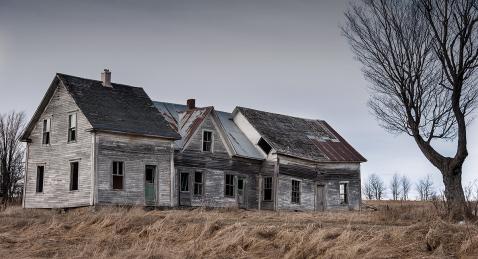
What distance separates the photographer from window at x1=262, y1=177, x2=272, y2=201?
32.1m

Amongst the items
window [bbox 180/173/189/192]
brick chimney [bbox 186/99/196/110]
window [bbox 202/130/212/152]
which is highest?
brick chimney [bbox 186/99/196/110]

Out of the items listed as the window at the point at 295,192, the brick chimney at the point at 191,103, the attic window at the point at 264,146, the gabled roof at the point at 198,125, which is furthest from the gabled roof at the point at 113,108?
the window at the point at 295,192

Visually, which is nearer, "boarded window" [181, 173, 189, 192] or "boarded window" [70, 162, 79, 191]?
"boarded window" [70, 162, 79, 191]

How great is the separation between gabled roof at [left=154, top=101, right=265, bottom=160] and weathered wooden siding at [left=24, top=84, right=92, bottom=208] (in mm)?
4669

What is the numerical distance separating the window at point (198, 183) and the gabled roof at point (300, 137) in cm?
471

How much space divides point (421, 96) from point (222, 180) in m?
11.3

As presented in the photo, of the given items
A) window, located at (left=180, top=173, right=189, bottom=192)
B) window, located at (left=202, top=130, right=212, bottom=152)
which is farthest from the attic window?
window, located at (left=180, top=173, right=189, bottom=192)

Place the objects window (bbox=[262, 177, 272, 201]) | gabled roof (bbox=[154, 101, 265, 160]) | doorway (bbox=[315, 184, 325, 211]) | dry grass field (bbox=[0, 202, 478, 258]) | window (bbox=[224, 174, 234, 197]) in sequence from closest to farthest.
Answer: dry grass field (bbox=[0, 202, 478, 258]), gabled roof (bbox=[154, 101, 265, 160]), window (bbox=[224, 174, 234, 197]), window (bbox=[262, 177, 272, 201]), doorway (bbox=[315, 184, 325, 211])

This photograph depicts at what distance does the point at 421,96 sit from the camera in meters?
22.0

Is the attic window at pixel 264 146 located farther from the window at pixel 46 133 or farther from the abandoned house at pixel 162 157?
the window at pixel 46 133

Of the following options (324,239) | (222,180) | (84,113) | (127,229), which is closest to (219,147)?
(222,180)

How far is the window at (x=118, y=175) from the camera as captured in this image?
83.7 feet

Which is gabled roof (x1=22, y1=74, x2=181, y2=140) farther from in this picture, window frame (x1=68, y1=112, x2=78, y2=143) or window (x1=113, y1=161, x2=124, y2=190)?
window (x1=113, y1=161, x2=124, y2=190)

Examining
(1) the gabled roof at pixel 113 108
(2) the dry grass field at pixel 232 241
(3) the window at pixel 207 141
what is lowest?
(2) the dry grass field at pixel 232 241
